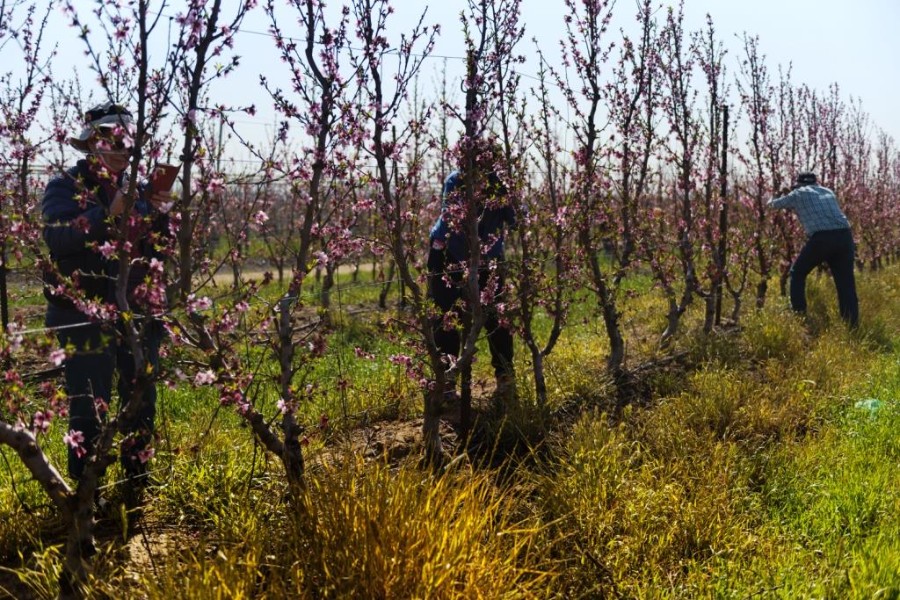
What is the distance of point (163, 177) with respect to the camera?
2.54 m

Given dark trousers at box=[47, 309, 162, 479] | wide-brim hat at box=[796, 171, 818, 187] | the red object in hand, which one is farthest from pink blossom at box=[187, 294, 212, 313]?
wide-brim hat at box=[796, 171, 818, 187]

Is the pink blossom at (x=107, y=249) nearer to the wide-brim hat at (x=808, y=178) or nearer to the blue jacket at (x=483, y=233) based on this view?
the blue jacket at (x=483, y=233)

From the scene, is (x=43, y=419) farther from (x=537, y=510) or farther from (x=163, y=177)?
(x=537, y=510)

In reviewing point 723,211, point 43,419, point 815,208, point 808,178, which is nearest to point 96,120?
point 43,419

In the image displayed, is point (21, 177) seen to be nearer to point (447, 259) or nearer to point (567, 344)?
point (447, 259)

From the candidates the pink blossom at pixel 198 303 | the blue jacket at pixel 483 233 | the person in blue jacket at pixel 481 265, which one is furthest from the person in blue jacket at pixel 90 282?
the blue jacket at pixel 483 233

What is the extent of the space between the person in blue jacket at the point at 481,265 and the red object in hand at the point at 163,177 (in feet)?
5.24

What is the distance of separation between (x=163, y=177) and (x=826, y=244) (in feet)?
22.4

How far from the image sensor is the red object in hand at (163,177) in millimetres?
2373

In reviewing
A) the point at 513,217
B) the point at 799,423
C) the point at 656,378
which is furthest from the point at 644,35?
the point at 799,423

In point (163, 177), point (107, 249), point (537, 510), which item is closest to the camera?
point (107, 249)

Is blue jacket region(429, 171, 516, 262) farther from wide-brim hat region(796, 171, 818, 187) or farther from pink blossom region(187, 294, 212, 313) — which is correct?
wide-brim hat region(796, 171, 818, 187)

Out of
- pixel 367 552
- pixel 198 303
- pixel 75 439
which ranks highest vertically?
pixel 198 303

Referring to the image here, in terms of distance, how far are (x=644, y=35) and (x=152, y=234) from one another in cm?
514
